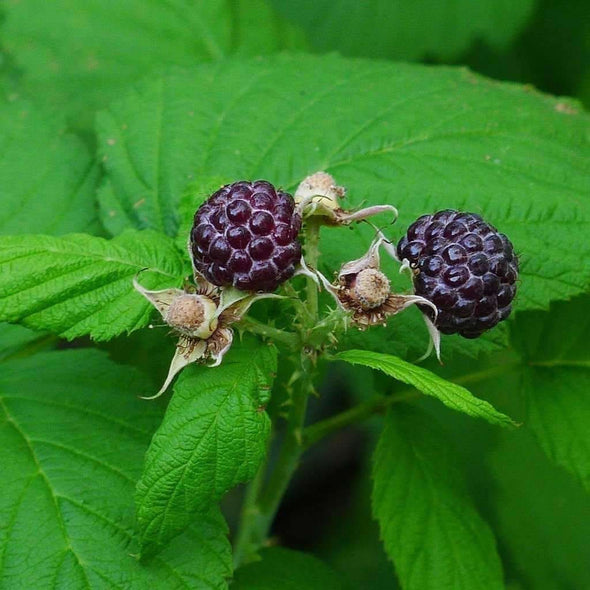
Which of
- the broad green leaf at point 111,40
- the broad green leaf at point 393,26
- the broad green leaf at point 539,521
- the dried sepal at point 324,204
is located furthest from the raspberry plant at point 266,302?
the broad green leaf at point 393,26

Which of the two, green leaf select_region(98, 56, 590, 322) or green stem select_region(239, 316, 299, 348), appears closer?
green stem select_region(239, 316, 299, 348)

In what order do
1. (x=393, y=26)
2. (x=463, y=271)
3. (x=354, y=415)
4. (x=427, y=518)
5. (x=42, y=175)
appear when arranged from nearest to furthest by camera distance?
(x=463, y=271) → (x=427, y=518) → (x=354, y=415) → (x=42, y=175) → (x=393, y=26)

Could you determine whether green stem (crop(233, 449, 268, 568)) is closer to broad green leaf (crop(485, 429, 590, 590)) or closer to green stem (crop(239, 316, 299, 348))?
green stem (crop(239, 316, 299, 348))

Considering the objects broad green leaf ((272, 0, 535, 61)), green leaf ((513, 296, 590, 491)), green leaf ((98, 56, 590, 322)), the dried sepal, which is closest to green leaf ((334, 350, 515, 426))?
the dried sepal

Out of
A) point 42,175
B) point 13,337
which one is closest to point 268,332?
point 13,337

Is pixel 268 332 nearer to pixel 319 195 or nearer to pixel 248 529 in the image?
pixel 319 195

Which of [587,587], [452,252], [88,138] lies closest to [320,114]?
[452,252]
